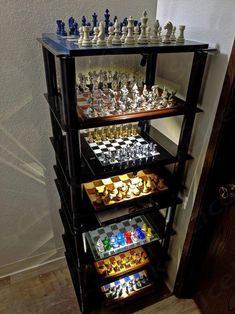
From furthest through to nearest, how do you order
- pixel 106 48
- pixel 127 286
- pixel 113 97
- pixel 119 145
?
pixel 127 286, pixel 119 145, pixel 113 97, pixel 106 48

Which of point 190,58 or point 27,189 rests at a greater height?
point 190,58

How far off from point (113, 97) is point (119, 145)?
0.28 metres

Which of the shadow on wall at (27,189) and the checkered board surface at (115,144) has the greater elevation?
the checkered board surface at (115,144)

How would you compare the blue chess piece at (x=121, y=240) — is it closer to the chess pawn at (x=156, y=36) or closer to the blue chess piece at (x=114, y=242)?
the blue chess piece at (x=114, y=242)

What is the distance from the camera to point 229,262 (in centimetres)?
130

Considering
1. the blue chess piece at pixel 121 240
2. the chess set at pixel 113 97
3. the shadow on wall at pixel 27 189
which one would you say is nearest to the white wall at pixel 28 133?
the shadow on wall at pixel 27 189

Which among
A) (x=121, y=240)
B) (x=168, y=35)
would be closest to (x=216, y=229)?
(x=121, y=240)

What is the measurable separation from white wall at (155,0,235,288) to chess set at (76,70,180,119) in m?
0.14

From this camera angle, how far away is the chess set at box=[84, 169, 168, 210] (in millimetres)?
1249

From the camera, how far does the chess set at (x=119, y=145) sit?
1217 millimetres

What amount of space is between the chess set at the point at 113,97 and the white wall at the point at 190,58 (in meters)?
0.14

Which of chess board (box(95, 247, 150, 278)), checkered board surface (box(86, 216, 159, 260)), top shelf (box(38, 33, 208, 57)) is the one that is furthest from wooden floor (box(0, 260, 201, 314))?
top shelf (box(38, 33, 208, 57))

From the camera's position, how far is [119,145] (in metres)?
1.31

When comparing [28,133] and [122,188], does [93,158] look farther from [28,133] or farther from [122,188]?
[28,133]
